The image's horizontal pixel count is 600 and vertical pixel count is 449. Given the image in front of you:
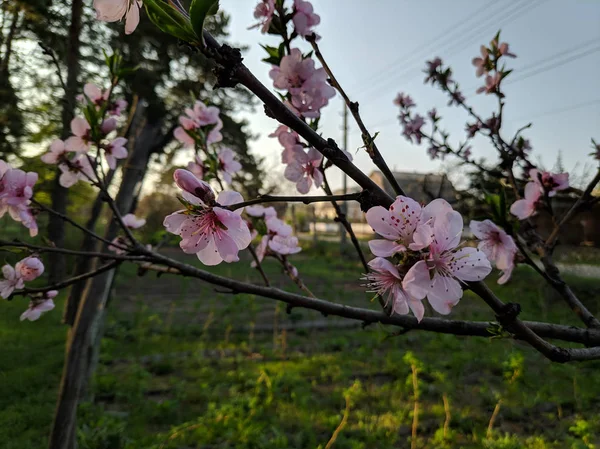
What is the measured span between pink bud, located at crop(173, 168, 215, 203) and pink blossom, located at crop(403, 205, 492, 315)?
33 centimetres

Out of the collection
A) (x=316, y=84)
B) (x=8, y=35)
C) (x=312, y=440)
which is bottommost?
(x=312, y=440)

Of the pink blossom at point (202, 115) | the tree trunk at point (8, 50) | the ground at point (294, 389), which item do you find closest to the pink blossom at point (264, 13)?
the pink blossom at point (202, 115)

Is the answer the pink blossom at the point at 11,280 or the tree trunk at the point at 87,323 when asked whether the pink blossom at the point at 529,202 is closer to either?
the pink blossom at the point at 11,280

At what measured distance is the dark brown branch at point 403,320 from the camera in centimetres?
71

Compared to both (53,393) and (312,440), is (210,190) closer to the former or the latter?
(312,440)

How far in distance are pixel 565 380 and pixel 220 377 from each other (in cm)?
308

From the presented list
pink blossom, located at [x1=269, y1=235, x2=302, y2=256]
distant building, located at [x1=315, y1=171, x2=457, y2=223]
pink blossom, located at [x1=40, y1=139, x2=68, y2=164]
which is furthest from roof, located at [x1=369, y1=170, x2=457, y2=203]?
pink blossom, located at [x1=40, y1=139, x2=68, y2=164]

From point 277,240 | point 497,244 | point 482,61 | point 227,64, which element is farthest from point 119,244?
point 482,61

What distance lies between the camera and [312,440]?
242 centimetres

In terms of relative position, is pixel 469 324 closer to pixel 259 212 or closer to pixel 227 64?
pixel 227 64

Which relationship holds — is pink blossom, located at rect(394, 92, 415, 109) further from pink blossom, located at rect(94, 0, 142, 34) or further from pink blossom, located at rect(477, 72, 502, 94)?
pink blossom, located at rect(94, 0, 142, 34)

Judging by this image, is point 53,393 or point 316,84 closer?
point 316,84

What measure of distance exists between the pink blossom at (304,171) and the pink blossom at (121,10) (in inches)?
19.1

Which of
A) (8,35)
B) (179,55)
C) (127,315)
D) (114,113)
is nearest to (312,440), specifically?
(114,113)
